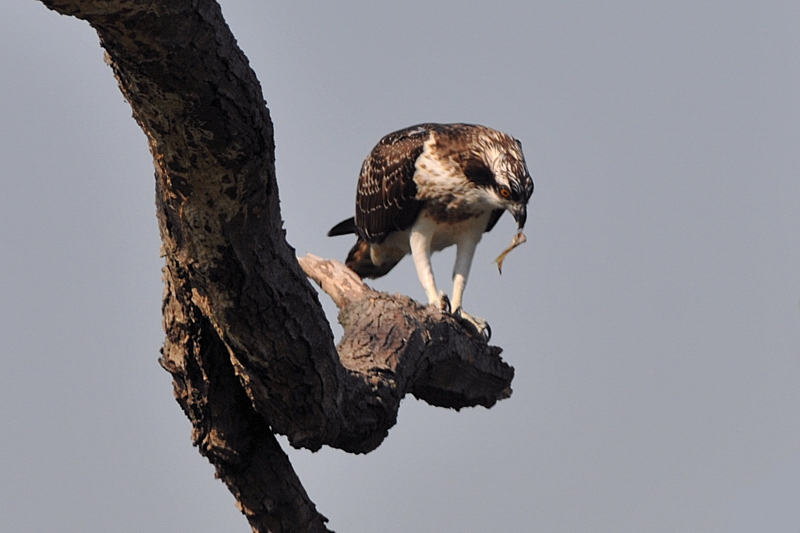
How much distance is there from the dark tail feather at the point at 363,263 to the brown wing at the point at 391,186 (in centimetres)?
20

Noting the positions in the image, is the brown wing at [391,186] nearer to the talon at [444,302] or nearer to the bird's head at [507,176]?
the bird's head at [507,176]

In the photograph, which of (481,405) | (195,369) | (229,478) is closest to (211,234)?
(195,369)

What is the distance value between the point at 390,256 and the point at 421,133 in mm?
1138

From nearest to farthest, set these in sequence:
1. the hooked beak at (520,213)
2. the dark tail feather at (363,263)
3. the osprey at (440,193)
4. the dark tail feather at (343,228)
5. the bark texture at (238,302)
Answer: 1. the bark texture at (238,302)
2. the hooked beak at (520,213)
3. the osprey at (440,193)
4. the dark tail feather at (363,263)
5. the dark tail feather at (343,228)

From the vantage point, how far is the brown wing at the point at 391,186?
8.00m

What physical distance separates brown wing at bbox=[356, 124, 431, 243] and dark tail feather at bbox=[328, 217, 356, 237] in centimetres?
58

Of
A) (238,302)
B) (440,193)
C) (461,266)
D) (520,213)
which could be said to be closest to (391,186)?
(440,193)

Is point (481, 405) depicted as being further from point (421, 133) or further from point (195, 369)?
point (195, 369)

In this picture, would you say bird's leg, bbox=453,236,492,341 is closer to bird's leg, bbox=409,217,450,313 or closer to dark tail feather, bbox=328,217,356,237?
bird's leg, bbox=409,217,450,313

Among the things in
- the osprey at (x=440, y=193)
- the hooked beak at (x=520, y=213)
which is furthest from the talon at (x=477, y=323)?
the hooked beak at (x=520, y=213)

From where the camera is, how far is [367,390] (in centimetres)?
537

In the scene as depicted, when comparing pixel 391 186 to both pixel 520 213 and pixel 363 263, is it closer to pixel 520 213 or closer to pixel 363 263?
pixel 363 263

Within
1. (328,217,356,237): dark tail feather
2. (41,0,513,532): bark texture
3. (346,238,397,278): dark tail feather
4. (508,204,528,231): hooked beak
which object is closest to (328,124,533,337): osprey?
(508,204,528,231): hooked beak

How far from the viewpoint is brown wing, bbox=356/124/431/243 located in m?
8.00
